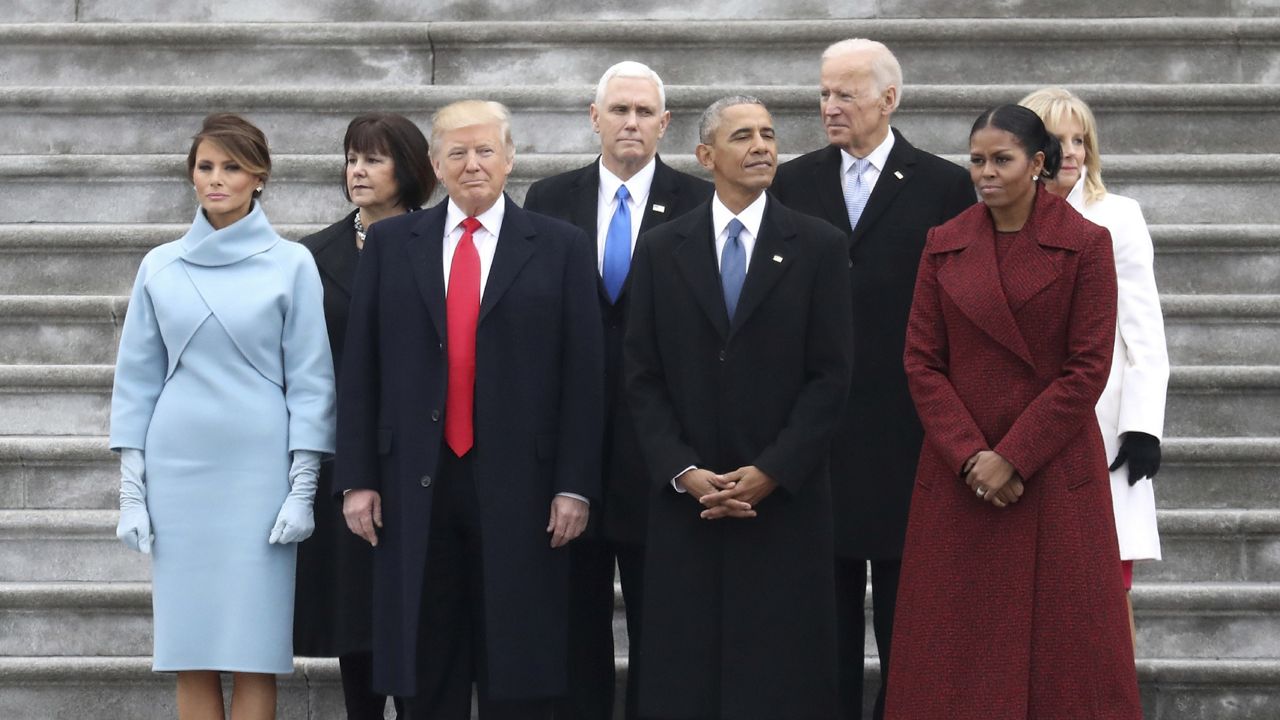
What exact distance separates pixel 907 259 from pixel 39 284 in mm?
3583

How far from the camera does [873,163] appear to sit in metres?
5.08

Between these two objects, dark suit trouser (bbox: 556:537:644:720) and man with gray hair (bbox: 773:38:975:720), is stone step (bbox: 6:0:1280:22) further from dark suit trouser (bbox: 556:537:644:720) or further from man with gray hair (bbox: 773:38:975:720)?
dark suit trouser (bbox: 556:537:644:720)

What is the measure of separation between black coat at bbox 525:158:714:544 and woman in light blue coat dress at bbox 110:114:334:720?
2.53 ft

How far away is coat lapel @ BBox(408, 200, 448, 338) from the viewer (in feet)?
14.9

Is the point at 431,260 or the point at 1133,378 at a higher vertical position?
the point at 431,260

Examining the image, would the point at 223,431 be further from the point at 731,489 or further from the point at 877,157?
the point at 877,157

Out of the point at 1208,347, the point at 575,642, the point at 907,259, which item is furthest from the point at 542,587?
the point at 1208,347

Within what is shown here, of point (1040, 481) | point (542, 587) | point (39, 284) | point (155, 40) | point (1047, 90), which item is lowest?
point (542, 587)

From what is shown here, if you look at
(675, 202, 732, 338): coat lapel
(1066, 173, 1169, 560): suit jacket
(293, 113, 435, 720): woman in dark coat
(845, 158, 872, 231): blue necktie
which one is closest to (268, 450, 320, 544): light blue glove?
(293, 113, 435, 720): woman in dark coat

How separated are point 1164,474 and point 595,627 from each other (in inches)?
87.5

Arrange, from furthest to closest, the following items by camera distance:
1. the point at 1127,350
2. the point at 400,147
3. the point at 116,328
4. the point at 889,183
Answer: the point at 116,328, the point at 400,147, the point at 889,183, the point at 1127,350

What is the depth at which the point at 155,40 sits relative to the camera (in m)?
7.70

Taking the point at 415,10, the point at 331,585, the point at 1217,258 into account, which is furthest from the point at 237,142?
the point at 1217,258

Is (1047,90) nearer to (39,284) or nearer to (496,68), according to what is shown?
(496,68)
